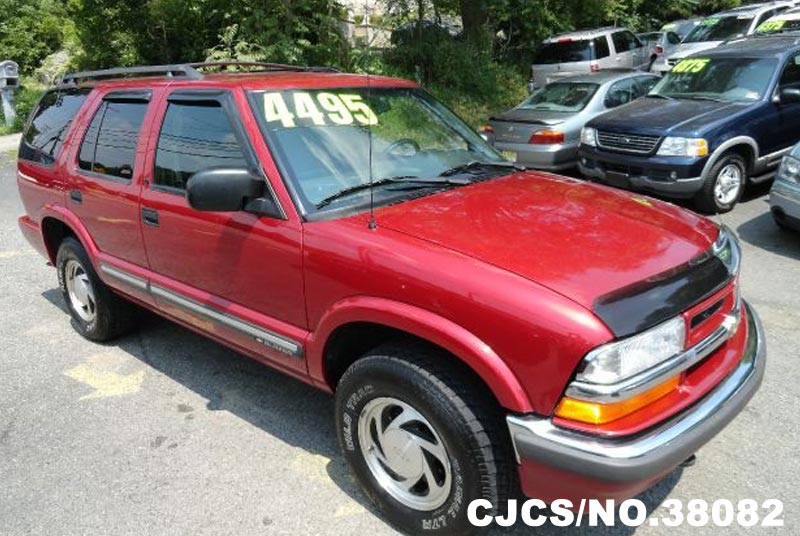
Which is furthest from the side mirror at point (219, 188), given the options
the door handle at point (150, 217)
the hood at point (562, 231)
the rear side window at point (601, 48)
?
the rear side window at point (601, 48)

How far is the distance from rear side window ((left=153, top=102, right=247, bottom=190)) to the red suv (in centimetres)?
1

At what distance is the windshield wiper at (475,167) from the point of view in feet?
11.6

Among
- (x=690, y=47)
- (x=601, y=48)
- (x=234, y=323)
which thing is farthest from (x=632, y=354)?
(x=690, y=47)

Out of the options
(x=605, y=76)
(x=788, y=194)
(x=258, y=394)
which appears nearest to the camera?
(x=258, y=394)

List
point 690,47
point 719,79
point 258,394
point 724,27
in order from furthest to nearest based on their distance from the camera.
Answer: point 724,27 → point 690,47 → point 719,79 → point 258,394

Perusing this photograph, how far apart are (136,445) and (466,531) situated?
1.88 metres

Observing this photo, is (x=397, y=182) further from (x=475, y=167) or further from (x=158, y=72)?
(x=158, y=72)

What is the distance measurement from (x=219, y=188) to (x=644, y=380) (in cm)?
187

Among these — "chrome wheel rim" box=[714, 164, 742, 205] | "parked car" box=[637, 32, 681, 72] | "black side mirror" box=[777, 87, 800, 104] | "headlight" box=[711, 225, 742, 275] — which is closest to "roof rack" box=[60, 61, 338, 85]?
"headlight" box=[711, 225, 742, 275]

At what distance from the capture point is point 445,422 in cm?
250

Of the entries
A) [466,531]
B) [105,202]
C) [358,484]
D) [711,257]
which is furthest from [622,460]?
[105,202]

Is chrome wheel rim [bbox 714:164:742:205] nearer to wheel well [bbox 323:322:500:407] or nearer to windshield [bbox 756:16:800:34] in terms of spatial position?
wheel well [bbox 323:322:500:407]

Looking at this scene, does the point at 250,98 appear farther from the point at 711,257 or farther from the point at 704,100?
the point at 704,100

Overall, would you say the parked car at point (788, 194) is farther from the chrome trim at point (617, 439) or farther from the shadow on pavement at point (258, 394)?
the chrome trim at point (617, 439)
